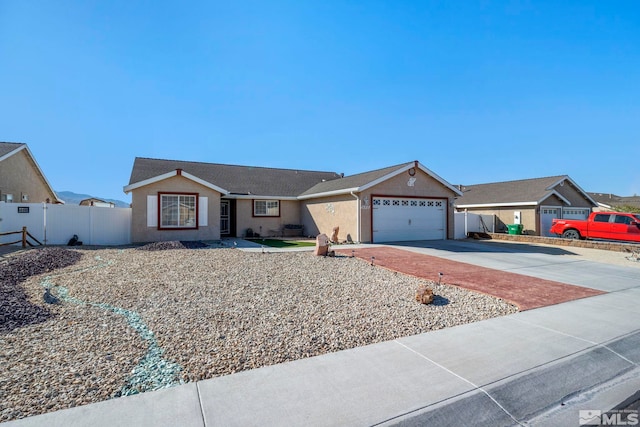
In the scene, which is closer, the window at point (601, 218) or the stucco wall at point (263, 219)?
the window at point (601, 218)

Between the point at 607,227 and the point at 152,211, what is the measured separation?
22607mm

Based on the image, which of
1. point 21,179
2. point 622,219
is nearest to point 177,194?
point 21,179

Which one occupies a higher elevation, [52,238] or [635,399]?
[52,238]

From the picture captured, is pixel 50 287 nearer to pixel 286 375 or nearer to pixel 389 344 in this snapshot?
pixel 286 375

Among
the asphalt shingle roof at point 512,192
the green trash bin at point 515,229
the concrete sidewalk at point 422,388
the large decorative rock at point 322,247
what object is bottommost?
the concrete sidewalk at point 422,388

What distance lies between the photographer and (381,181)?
15578mm

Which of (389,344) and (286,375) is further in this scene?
(389,344)

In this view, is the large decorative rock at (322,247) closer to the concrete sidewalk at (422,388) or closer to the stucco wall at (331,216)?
the stucco wall at (331,216)

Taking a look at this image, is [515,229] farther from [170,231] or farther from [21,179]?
[21,179]

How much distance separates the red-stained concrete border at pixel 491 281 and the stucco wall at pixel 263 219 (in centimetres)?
975

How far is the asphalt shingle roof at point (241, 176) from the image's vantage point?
1912 cm

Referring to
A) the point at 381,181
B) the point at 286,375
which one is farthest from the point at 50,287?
the point at 381,181

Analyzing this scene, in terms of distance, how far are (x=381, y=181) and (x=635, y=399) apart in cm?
1288

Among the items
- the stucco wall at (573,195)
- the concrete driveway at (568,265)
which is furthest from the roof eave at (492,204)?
the concrete driveway at (568,265)
